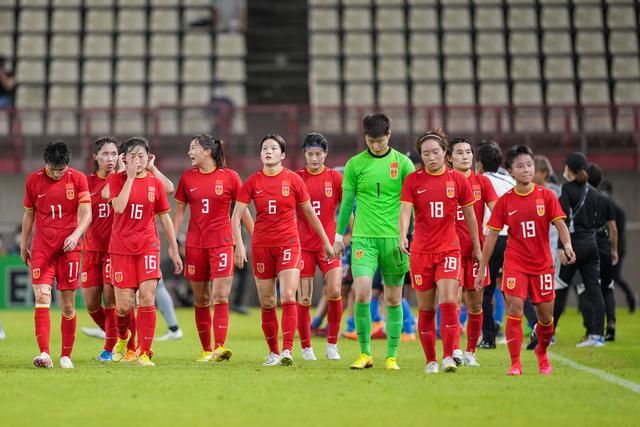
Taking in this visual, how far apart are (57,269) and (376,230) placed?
9.51 ft

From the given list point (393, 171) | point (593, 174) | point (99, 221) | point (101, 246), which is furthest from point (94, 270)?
point (593, 174)

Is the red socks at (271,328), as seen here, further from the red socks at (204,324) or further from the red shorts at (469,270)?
the red shorts at (469,270)

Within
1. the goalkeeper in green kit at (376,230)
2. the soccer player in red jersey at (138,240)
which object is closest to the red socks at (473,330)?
the goalkeeper in green kit at (376,230)

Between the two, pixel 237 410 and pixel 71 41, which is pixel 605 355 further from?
pixel 71 41

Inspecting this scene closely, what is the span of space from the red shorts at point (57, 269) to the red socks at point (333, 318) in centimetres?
257

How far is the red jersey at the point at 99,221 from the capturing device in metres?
11.3

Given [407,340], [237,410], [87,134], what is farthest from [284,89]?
[237,410]

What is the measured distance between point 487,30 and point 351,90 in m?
3.78

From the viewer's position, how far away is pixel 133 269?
10.6m

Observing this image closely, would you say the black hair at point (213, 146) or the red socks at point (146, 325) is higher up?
the black hair at point (213, 146)

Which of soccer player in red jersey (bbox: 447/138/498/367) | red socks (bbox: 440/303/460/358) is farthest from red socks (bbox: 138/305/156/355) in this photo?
soccer player in red jersey (bbox: 447/138/498/367)

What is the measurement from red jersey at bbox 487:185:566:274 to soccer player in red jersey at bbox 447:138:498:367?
108 cm

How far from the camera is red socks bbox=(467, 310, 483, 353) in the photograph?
10805 mm

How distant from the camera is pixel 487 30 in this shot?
27359mm
